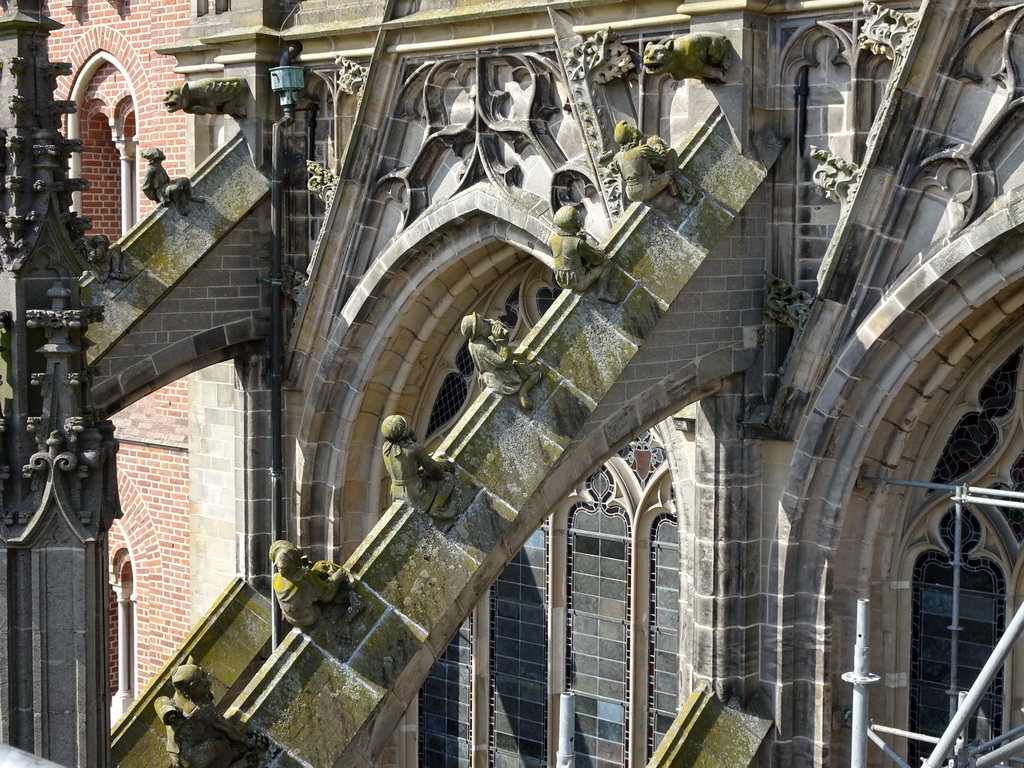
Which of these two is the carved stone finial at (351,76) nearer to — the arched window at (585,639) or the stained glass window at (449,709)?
the arched window at (585,639)

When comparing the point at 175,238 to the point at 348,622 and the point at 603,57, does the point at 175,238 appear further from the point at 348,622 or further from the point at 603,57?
the point at 348,622

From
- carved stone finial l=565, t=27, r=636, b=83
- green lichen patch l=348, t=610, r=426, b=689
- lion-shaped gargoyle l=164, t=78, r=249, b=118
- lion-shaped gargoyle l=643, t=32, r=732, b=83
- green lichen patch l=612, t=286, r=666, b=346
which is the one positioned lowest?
green lichen patch l=348, t=610, r=426, b=689

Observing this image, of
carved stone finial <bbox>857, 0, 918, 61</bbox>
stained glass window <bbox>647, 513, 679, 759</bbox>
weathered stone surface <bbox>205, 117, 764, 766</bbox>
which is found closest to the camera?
weathered stone surface <bbox>205, 117, 764, 766</bbox>

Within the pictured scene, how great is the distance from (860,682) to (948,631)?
4.87 feet

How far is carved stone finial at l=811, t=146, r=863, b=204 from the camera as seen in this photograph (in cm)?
890

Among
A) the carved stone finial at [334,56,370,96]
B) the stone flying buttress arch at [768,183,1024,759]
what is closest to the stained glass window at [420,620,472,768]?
the stone flying buttress arch at [768,183,1024,759]

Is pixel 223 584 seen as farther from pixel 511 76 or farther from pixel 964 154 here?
pixel 964 154

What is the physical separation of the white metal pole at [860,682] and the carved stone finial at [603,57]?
3.52 metres

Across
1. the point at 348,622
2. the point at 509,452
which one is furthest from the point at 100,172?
the point at 348,622

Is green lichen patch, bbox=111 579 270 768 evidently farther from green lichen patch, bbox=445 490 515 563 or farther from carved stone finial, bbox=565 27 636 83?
carved stone finial, bbox=565 27 636 83

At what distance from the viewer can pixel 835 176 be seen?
29.5 ft

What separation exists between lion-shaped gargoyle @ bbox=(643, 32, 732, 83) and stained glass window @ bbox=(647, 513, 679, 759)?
3169 mm

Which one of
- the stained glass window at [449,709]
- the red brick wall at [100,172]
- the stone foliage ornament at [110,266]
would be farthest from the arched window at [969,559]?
the red brick wall at [100,172]

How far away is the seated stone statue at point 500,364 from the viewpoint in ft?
27.4
